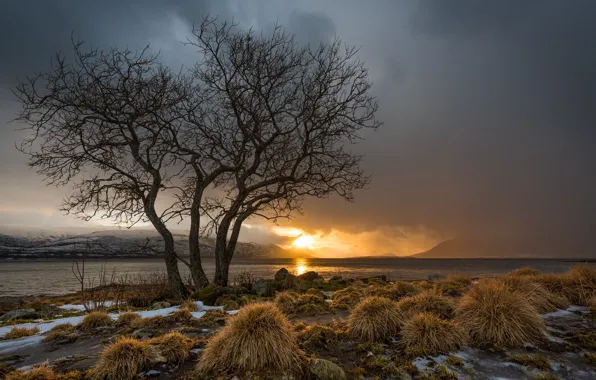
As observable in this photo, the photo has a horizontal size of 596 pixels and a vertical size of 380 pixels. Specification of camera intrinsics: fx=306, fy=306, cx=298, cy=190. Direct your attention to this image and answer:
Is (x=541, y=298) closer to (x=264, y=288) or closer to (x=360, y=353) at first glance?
(x=360, y=353)

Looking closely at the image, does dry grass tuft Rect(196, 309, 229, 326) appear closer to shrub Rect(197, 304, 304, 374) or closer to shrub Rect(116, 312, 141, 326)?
shrub Rect(116, 312, 141, 326)

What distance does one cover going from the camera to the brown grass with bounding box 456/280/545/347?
5500 mm

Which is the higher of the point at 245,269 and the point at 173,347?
the point at 173,347

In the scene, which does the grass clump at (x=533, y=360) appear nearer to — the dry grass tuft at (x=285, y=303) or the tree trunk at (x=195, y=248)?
the dry grass tuft at (x=285, y=303)

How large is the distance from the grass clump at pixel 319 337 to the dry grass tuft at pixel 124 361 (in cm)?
265

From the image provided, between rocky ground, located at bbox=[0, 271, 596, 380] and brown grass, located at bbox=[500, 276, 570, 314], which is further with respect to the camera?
brown grass, located at bbox=[500, 276, 570, 314]

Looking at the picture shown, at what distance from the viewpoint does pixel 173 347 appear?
5262 millimetres

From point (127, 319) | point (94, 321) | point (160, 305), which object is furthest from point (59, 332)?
point (160, 305)

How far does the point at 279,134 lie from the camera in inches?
563

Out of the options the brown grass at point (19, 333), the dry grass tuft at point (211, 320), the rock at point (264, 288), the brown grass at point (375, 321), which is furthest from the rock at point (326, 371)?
the rock at point (264, 288)

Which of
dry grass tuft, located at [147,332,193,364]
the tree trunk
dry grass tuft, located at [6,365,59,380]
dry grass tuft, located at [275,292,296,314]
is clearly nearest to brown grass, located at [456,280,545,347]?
dry grass tuft, located at [275,292,296,314]

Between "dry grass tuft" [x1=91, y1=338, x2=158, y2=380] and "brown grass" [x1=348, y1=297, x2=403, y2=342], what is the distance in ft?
12.2

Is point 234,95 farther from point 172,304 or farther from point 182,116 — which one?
point 172,304

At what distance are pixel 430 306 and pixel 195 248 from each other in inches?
405
